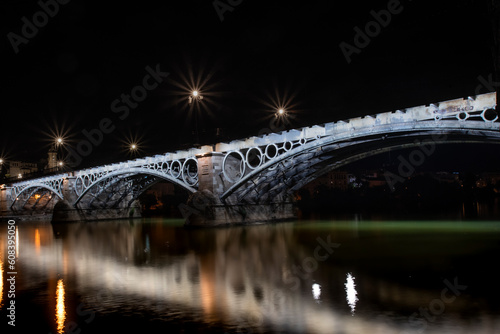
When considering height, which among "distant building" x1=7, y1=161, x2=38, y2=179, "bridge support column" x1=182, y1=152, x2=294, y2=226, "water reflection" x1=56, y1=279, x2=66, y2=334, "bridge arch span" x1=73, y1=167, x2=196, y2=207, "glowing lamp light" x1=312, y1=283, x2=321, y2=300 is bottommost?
"glowing lamp light" x1=312, y1=283, x2=321, y2=300

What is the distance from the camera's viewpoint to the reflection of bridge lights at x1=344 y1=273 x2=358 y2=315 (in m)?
8.77

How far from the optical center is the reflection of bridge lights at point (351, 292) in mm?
8769

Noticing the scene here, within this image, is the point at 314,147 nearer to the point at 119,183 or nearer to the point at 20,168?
the point at 119,183

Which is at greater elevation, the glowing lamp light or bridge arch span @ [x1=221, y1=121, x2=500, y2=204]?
bridge arch span @ [x1=221, y1=121, x2=500, y2=204]

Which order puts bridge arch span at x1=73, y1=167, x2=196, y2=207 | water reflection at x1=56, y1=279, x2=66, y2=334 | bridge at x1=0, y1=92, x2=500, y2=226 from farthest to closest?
bridge arch span at x1=73, y1=167, x2=196, y2=207
bridge at x1=0, y1=92, x2=500, y2=226
water reflection at x1=56, y1=279, x2=66, y2=334

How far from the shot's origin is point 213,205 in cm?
3453

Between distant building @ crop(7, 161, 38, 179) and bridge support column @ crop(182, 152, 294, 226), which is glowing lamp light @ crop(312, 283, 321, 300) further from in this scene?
distant building @ crop(7, 161, 38, 179)

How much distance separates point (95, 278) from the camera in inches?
506

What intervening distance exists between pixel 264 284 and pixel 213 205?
23589 millimetres

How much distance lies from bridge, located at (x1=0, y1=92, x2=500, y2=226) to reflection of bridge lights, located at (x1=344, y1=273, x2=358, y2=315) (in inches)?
541

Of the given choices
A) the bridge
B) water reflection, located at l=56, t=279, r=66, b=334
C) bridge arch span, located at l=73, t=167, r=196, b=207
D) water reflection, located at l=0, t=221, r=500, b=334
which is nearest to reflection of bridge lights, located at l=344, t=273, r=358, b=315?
water reflection, located at l=0, t=221, r=500, b=334

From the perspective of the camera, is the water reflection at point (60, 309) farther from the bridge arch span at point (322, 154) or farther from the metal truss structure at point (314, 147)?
the bridge arch span at point (322, 154)

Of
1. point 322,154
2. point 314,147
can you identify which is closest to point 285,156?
point 314,147

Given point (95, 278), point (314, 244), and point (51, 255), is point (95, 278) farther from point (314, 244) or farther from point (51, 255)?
point (314, 244)
